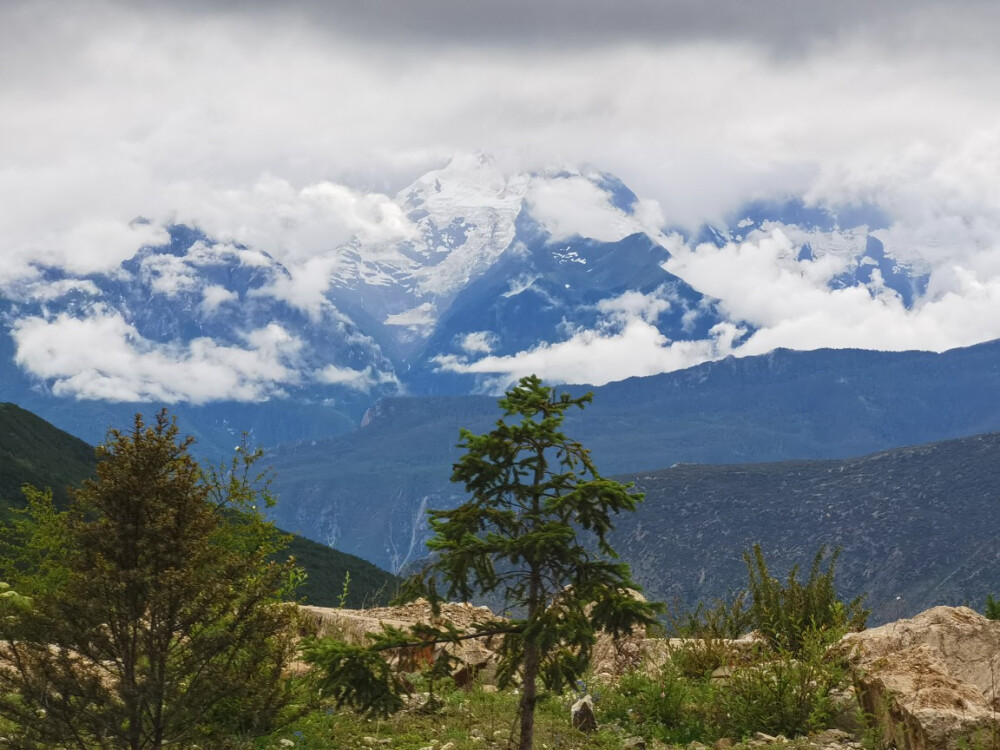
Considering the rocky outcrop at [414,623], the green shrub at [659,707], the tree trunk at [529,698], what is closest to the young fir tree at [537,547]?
the tree trunk at [529,698]

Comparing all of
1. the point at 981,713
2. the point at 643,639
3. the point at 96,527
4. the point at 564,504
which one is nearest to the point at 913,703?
the point at 981,713

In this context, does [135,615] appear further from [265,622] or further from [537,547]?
[537,547]

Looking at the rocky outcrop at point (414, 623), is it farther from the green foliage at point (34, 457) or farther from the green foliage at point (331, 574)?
the green foliage at point (331, 574)

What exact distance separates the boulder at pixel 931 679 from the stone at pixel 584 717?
3329mm

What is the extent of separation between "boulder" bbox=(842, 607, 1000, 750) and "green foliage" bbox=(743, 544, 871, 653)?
79cm

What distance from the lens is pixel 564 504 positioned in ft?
38.9

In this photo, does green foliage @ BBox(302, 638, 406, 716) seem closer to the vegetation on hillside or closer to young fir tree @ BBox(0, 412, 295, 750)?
the vegetation on hillside

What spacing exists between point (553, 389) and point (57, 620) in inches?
214

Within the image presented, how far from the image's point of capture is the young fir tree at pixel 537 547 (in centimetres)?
1166

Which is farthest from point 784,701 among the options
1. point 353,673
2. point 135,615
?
point 135,615

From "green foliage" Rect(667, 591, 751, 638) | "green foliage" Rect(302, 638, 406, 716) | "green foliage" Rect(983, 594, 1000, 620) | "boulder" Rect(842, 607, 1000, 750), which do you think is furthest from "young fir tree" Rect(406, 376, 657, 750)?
"green foliage" Rect(983, 594, 1000, 620)

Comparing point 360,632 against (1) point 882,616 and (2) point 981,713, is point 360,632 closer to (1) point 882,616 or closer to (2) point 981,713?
(2) point 981,713

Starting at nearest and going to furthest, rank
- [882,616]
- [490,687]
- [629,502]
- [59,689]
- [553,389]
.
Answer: [59,689]
[629,502]
[553,389]
[490,687]
[882,616]

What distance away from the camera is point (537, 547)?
456 inches
